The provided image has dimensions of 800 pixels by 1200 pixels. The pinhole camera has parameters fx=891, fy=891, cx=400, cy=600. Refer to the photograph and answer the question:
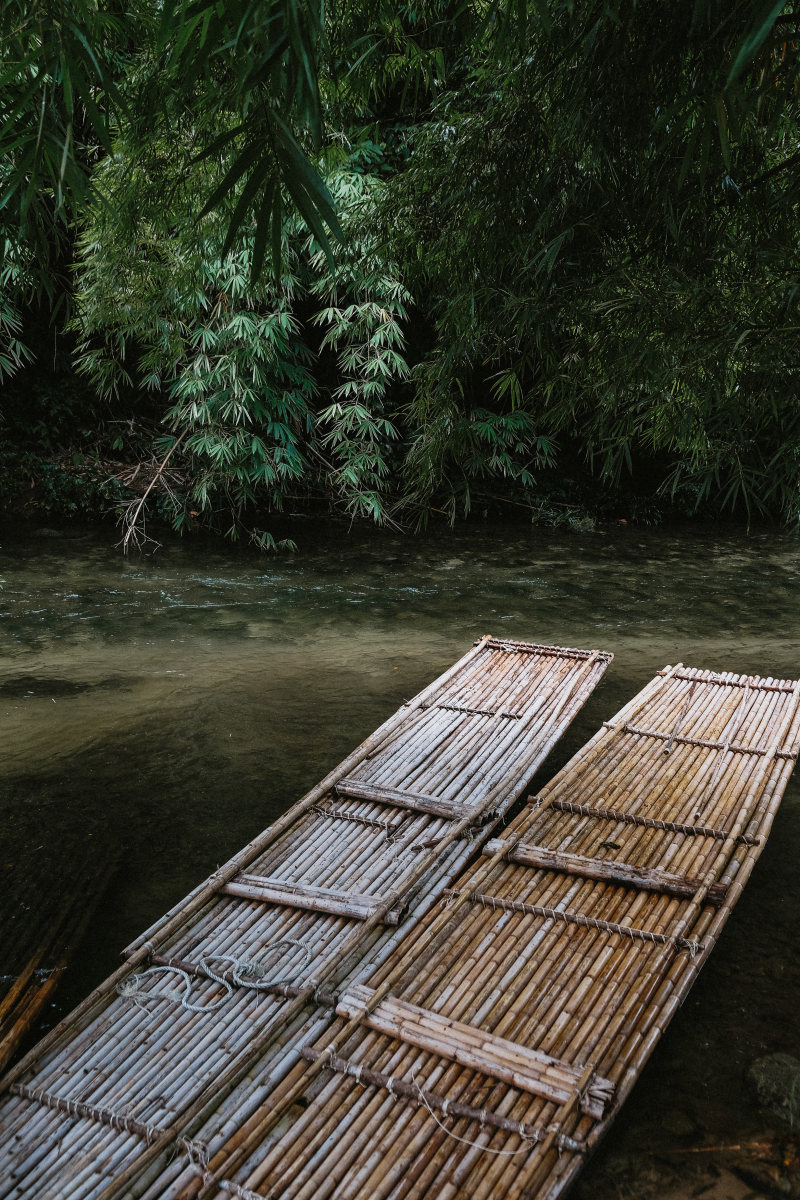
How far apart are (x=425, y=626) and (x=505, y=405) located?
387 cm

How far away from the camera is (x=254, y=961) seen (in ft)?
8.63

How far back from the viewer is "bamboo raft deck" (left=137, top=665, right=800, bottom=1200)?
1971 millimetres

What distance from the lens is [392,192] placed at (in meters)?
3.51

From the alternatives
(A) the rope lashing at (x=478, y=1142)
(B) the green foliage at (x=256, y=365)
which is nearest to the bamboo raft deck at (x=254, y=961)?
(A) the rope lashing at (x=478, y=1142)

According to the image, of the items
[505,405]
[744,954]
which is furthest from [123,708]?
[505,405]

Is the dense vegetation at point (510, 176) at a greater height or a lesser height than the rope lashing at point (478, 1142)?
greater

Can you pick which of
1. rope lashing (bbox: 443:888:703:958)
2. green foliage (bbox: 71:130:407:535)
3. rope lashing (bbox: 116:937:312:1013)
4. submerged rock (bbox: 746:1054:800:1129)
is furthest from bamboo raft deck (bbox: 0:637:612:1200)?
green foliage (bbox: 71:130:407:535)

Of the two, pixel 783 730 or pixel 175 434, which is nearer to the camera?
pixel 783 730

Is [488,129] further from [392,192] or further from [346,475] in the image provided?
[346,475]

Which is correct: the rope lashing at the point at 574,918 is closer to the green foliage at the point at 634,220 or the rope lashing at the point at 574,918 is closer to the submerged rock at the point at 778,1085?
the submerged rock at the point at 778,1085

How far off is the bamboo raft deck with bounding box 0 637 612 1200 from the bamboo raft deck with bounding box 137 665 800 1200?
0.06m

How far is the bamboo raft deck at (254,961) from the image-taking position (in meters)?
2.07

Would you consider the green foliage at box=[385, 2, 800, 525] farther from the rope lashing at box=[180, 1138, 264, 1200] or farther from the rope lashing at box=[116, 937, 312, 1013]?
the rope lashing at box=[180, 1138, 264, 1200]

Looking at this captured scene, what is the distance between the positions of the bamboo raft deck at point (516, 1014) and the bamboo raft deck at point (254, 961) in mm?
56
